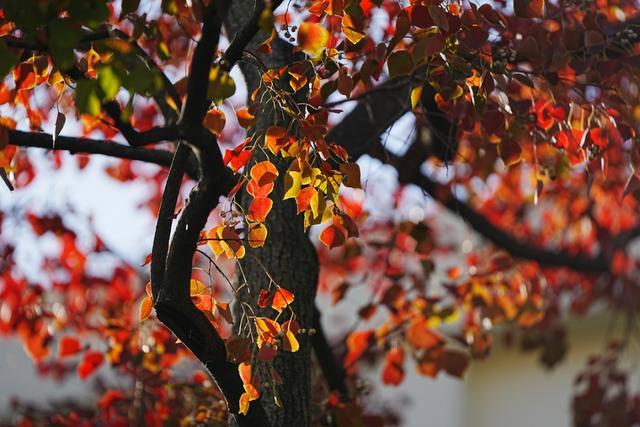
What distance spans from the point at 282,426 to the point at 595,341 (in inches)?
328

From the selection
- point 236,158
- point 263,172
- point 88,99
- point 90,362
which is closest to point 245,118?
point 236,158

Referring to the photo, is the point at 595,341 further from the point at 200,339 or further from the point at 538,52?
the point at 200,339

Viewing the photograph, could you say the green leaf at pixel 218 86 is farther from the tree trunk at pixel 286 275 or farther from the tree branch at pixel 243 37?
the tree trunk at pixel 286 275

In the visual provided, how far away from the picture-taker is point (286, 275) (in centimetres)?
324

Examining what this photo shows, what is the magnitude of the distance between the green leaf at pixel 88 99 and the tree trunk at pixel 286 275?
104cm

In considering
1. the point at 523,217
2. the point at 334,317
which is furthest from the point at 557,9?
the point at 334,317

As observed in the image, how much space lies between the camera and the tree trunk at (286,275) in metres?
3.09

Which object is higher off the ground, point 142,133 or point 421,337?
point 421,337

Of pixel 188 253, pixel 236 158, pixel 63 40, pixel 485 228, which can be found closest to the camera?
pixel 63 40

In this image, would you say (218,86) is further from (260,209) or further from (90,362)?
(90,362)

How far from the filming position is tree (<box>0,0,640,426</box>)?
2.37m

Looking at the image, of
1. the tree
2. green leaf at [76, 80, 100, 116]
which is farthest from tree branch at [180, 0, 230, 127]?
green leaf at [76, 80, 100, 116]

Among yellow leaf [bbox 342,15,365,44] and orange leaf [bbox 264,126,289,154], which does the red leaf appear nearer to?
orange leaf [bbox 264,126,289,154]

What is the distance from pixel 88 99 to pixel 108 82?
60 millimetres
